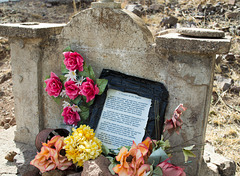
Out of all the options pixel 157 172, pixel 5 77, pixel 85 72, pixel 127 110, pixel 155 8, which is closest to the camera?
pixel 157 172

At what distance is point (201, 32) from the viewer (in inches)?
82.0

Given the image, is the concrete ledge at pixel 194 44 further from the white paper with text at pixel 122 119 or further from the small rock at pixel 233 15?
the small rock at pixel 233 15

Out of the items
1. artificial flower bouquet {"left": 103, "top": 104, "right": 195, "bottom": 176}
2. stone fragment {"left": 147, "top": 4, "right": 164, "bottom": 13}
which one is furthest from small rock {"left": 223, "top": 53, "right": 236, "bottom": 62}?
artificial flower bouquet {"left": 103, "top": 104, "right": 195, "bottom": 176}

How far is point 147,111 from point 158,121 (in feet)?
0.45

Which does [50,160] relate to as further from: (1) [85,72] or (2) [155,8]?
(2) [155,8]

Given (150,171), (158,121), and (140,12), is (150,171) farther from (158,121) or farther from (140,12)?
(140,12)

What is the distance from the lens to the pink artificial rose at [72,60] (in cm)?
239

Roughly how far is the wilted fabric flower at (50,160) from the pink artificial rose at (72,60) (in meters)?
0.68

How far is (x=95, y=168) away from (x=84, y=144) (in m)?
0.24

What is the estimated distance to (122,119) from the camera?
2.37 meters

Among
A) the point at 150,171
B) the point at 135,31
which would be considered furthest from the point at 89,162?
the point at 135,31

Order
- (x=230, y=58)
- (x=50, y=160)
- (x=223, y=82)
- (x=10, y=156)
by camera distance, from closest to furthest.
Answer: (x=50, y=160), (x=10, y=156), (x=223, y=82), (x=230, y=58)

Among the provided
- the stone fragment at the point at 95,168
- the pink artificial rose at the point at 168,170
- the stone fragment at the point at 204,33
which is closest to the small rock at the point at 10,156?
the stone fragment at the point at 95,168

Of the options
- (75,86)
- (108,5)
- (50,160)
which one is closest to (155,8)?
(108,5)
